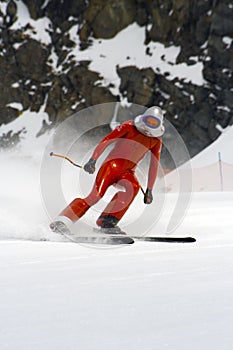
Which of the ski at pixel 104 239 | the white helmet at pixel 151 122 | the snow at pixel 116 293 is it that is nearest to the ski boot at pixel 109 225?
the ski at pixel 104 239

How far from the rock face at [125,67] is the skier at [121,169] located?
20.0 m

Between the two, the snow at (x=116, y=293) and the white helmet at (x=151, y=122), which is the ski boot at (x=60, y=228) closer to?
the snow at (x=116, y=293)

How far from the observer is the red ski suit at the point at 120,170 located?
4.40m

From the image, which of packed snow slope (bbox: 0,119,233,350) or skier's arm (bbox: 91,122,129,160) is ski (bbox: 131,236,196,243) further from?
skier's arm (bbox: 91,122,129,160)

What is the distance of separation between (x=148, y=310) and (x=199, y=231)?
2.90 m

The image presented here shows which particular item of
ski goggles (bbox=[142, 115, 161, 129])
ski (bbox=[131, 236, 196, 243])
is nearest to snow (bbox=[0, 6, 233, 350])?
ski (bbox=[131, 236, 196, 243])

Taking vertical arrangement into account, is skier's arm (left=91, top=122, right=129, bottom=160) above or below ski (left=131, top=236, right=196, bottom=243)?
above

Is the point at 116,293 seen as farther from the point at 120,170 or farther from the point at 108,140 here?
the point at 108,140

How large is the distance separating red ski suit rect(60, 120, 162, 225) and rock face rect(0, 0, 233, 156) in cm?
2001

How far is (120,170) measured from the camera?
465cm

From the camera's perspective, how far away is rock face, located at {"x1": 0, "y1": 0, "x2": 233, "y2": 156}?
2578 cm

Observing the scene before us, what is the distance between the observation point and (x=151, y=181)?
485cm

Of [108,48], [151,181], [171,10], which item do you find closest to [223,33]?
[171,10]

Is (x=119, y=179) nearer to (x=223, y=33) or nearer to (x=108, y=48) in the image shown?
(x=223, y=33)
